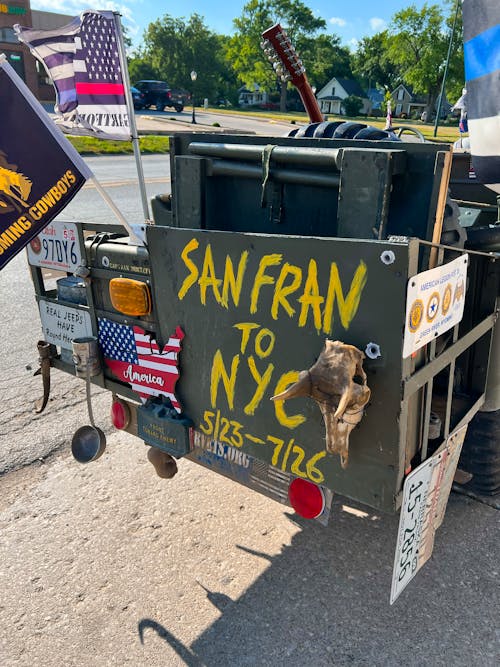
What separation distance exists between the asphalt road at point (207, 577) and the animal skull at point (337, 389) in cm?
111

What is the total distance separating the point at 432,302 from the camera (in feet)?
6.84

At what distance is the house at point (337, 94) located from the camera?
76125mm

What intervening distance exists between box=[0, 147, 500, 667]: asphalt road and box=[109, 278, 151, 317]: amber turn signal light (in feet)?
4.23

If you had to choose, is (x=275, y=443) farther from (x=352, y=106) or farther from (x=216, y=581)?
(x=352, y=106)

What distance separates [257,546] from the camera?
3146 millimetres

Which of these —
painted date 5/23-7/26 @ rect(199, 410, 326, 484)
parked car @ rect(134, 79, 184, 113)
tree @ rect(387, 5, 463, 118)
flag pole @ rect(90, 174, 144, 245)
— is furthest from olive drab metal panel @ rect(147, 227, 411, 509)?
tree @ rect(387, 5, 463, 118)

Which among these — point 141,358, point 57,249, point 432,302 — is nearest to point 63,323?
point 57,249

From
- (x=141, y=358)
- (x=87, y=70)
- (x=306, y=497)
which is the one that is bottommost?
(x=306, y=497)

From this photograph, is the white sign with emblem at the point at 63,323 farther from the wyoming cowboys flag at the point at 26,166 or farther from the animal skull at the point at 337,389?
the animal skull at the point at 337,389

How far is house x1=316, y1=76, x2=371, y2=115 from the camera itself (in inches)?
2997

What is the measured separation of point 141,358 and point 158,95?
46.6 metres

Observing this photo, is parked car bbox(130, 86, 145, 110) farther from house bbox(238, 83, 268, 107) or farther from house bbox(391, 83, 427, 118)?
house bbox(391, 83, 427, 118)

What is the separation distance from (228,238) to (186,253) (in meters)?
0.25

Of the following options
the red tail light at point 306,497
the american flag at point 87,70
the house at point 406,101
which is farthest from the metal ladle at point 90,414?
the house at point 406,101
